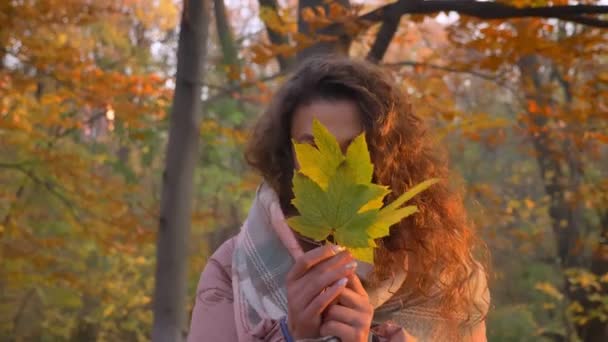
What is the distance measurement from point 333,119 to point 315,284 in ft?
1.64

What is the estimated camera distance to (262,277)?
1.63 metres

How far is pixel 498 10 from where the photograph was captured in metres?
3.40

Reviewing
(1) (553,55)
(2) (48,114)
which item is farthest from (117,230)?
(1) (553,55)

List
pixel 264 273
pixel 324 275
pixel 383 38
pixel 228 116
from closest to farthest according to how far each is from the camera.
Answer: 1. pixel 324 275
2. pixel 264 273
3. pixel 383 38
4. pixel 228 116

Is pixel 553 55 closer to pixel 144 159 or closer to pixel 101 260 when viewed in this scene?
pixel 144 159

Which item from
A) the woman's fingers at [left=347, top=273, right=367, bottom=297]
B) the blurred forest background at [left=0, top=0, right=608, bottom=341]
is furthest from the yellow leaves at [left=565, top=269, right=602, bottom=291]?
the woman's fingers at [left=347, top=273, right=367, bottom=297]

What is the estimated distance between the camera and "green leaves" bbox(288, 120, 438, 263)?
0.97m

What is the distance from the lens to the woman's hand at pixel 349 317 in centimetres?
114

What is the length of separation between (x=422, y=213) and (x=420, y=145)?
216mm


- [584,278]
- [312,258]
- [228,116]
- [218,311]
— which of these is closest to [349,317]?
[312,258]

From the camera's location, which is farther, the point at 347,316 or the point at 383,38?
the point at 383,38

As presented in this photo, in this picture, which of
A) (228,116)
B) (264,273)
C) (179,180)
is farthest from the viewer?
(228,116)

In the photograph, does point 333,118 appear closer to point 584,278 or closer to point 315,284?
point 315,284

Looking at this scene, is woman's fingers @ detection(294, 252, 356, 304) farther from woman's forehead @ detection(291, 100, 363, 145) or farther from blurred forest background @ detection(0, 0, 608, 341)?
blurred forest background @ detection(0, 0, 608, 341)
